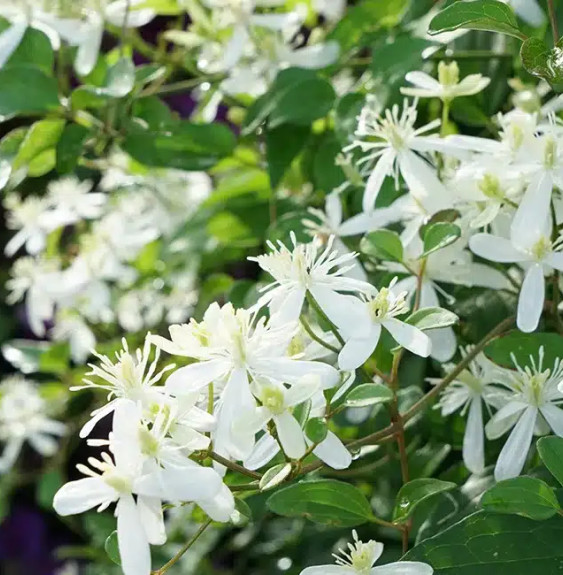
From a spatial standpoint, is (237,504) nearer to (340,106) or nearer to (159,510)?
(159,510)

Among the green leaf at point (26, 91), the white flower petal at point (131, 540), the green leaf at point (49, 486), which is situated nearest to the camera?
the white flower petal at point (131, 540)

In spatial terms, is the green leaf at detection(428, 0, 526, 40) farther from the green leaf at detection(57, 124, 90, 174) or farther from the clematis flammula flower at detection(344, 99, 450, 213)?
the green leaf at detection(57, 124, 90, 174)

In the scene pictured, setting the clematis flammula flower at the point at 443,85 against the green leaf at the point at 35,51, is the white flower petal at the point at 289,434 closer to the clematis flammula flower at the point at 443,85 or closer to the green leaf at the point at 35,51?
the clematis flammula flower at the point at 443,85

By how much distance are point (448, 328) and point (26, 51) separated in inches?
14.3

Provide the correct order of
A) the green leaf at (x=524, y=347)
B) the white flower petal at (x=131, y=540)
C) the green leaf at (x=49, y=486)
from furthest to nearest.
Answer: the green leaf at (x=49, y=486), the green leaf at (x=524, y=347), the white flower petal at (x=131, y=540)

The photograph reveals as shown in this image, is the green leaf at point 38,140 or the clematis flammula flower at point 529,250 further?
the green leaf at point 38,140

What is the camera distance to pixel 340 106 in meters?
0.64

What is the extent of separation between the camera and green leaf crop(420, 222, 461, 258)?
19.0 inches

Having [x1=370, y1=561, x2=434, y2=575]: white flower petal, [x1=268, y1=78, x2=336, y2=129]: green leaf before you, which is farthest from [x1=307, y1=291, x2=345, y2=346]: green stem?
[x1=268, y1=78, x2=336, y2=129]: green leaf

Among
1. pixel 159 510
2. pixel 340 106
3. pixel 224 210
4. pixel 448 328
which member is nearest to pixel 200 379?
pixel 159 510

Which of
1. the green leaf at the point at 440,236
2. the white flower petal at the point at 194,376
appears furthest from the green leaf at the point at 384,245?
the white flower petal at the point at 194,376

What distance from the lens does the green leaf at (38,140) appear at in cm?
64

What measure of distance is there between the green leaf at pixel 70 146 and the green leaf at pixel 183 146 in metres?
0.04

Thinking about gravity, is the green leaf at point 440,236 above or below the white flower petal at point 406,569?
above
